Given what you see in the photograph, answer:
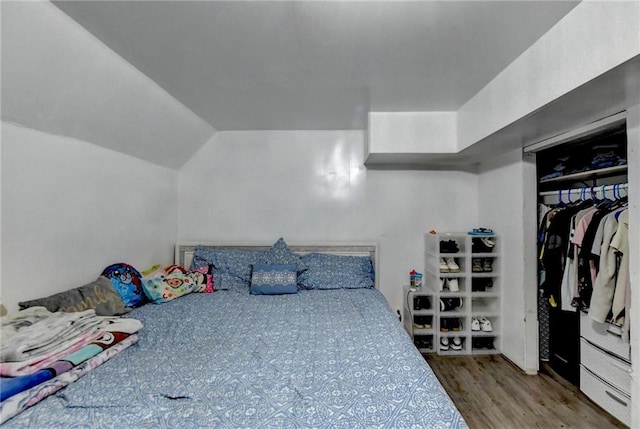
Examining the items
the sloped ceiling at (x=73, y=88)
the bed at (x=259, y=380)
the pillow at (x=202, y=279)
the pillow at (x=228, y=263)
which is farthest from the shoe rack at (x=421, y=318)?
the sloped ceiling at (x=73, y=88)

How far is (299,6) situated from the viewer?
1351 mm

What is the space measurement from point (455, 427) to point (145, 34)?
2.20 m

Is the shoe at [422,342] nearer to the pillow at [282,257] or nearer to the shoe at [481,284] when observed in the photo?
the shoe at [481,284]

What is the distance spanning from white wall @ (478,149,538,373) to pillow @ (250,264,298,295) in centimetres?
204

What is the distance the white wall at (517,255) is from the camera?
2.67 m

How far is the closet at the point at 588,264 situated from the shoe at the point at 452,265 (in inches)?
27.5

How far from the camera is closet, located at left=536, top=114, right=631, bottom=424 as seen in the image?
1973 millimetres

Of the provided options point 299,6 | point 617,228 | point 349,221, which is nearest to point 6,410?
point 299,6

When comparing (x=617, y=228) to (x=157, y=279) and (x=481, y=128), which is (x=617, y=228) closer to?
(x=481, y=128)

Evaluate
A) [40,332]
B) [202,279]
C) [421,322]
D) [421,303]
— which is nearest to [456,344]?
[421,322]

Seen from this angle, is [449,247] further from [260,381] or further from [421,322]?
[260,381]

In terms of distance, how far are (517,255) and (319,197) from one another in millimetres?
2008

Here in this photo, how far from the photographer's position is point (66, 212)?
2.04 metres

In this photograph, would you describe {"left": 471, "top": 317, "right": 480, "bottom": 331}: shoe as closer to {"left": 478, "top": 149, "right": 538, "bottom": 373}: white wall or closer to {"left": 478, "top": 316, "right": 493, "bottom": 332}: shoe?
{"left": 478, "top": 316, "right": 493, "bottom": 332}: shoe
